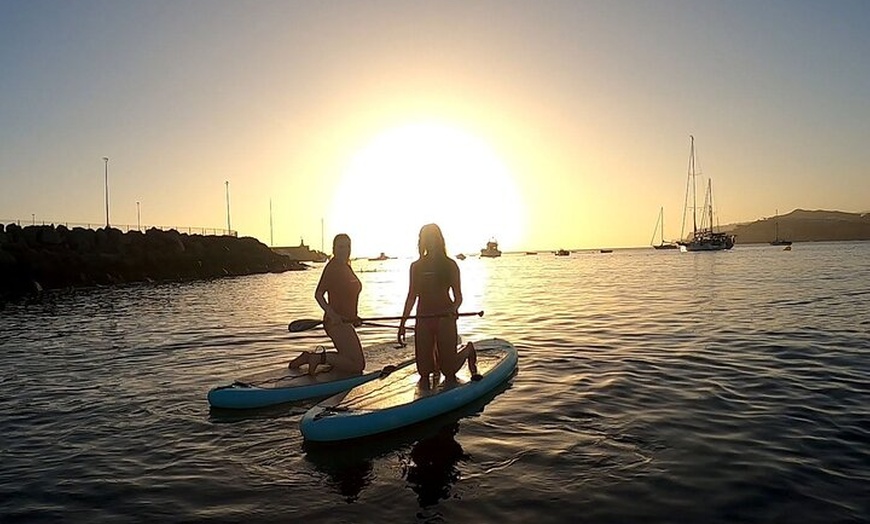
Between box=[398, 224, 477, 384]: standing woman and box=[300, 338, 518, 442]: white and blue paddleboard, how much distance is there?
0.54m

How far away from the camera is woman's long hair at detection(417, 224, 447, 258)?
30.1ft

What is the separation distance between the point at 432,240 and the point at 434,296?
91 centimetres

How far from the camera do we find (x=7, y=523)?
6.21 m

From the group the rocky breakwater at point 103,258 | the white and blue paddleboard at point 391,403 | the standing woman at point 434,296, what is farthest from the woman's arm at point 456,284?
the rocky breakwater at point 103,258

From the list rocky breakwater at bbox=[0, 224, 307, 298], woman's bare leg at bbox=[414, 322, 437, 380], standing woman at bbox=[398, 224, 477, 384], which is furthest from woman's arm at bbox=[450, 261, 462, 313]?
rocky breakwater at bbox=[0, 224, 307, 298]

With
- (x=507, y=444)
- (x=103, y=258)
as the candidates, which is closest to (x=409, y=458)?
(x=507, y=444)

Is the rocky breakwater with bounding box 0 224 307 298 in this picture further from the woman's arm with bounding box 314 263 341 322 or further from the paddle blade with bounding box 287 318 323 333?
the woman's arm with bounding box 314 263 341 322

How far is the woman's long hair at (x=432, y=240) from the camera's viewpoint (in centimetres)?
916

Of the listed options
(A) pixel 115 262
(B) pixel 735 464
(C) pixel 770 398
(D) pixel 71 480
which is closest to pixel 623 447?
(B) pixel 735 464

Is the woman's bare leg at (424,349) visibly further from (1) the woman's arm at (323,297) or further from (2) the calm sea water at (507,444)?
(1) the woman's arm at (323,297)

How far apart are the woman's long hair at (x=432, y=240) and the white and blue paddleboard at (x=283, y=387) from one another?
8.62ft

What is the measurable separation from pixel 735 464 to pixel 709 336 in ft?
35.1

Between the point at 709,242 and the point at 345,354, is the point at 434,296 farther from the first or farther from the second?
the point at 709,242

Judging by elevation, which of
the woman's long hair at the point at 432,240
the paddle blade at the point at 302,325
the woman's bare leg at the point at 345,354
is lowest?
the woman's bare leg at the point at 345,354
